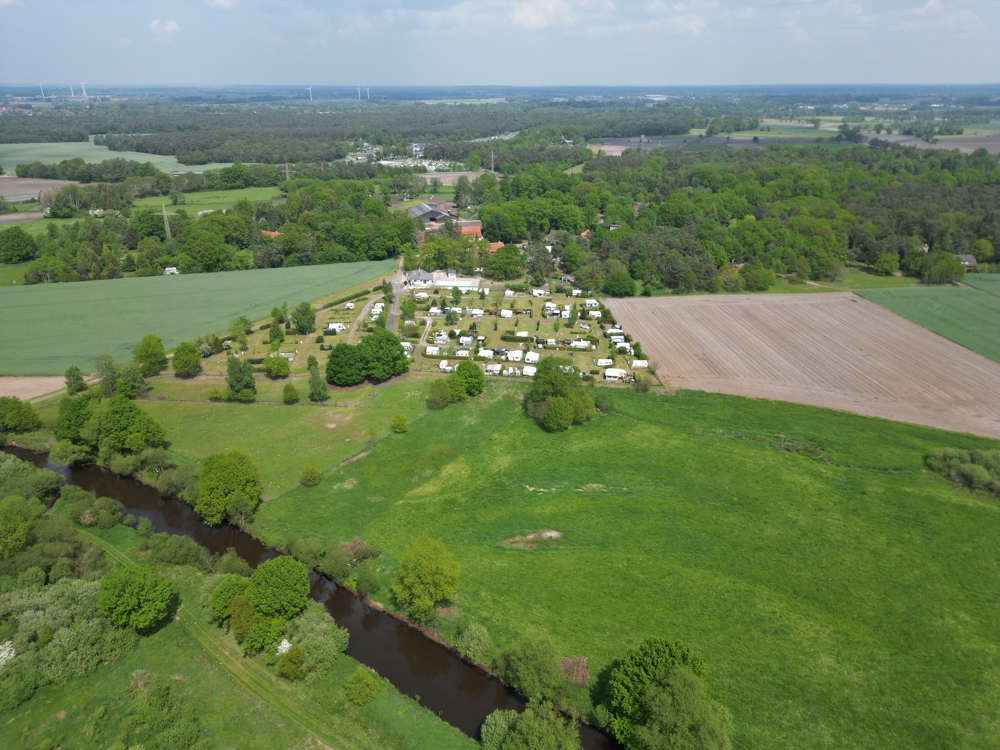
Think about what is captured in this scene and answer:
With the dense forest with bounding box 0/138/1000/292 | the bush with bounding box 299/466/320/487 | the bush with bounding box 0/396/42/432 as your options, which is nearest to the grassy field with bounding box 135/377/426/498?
the bush with bounding box 299/466/320/487

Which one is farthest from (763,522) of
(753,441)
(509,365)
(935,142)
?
(935,142)

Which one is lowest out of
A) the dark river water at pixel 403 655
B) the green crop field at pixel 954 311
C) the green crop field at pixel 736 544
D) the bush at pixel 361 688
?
the dark river water at pixel 403 655

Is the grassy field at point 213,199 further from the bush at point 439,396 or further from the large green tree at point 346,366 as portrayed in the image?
the bush at point 439,396

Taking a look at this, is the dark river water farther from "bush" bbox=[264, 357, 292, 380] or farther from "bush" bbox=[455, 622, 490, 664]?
"bush" bbox=[264, 357, 292, 380]

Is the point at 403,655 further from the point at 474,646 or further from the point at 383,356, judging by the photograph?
the point at 383,356

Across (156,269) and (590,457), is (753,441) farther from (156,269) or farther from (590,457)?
(156,269)

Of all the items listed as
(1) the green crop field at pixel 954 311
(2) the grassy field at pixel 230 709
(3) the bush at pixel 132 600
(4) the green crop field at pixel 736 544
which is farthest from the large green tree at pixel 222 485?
(1) the green crop field at pixel 954 311
